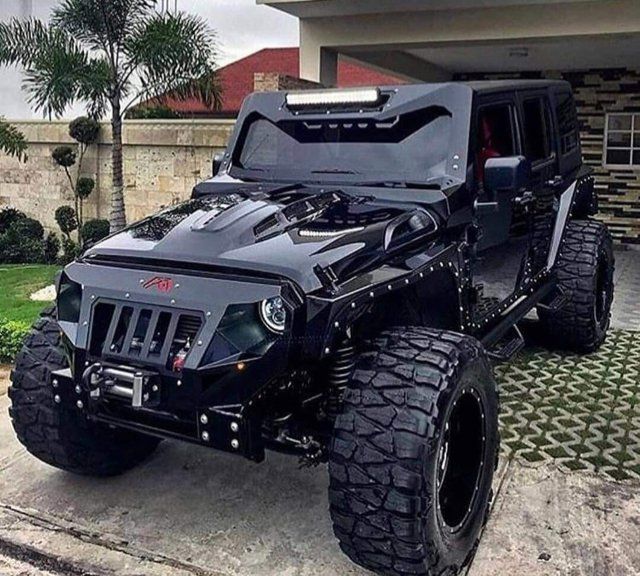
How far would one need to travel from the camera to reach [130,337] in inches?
106

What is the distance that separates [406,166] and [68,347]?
190 cm

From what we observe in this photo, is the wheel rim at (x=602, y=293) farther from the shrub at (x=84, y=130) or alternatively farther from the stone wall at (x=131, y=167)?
the shrub at (x=84, y=130)

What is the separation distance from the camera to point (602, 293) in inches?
229

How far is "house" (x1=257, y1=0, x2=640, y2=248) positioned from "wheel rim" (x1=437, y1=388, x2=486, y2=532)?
214 inches

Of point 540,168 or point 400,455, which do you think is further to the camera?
point 540,168

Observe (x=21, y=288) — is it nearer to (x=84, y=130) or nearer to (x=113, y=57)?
(x=84, y=130)

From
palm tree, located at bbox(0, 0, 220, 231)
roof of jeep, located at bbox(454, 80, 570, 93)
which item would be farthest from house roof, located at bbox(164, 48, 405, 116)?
roof of jeep, located at bbox(454, 80, 570, 93)

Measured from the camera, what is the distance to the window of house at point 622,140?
10.8m

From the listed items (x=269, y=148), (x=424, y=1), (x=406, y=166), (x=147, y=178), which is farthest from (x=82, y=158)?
(x=406, y=166)

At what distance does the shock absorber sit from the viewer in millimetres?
2920

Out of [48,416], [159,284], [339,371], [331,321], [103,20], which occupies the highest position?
[103,20]

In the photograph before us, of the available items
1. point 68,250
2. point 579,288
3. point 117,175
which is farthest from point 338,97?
point 68,250

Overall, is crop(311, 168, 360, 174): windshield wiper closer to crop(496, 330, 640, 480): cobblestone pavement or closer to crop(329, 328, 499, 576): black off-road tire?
crop(329, 328, 499, 576): black off-road tire

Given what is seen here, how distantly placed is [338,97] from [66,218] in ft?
25.7
